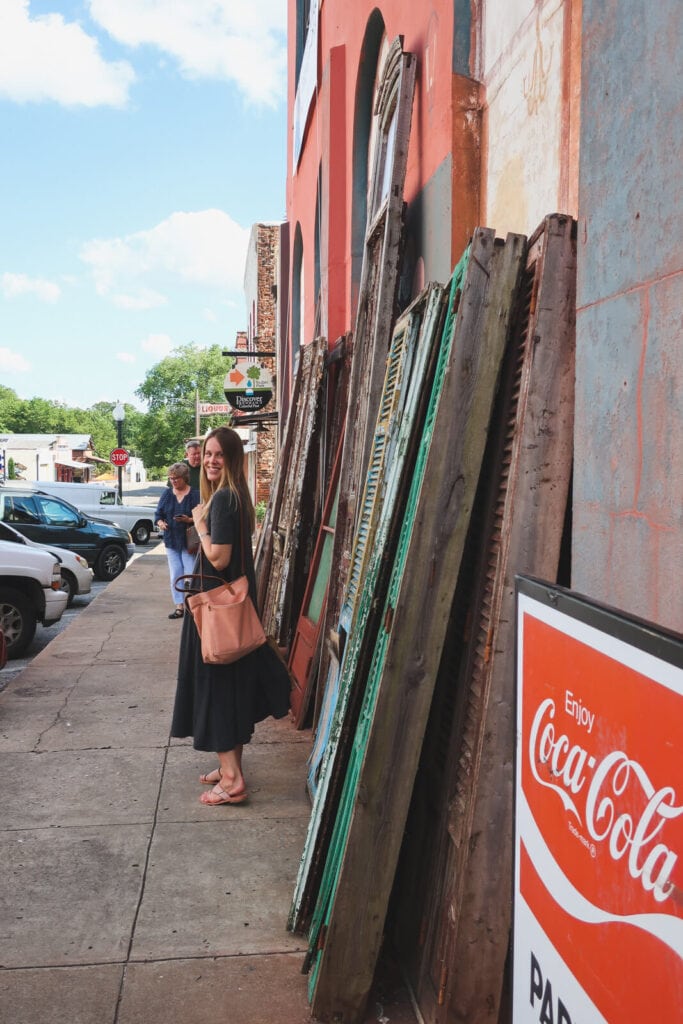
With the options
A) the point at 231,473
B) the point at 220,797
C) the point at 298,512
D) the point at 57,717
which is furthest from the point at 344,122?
the point at 220,797

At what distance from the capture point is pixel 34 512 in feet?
53.6

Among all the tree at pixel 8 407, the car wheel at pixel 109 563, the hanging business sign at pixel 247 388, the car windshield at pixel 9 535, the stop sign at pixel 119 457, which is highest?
the tree at pixel 8 407

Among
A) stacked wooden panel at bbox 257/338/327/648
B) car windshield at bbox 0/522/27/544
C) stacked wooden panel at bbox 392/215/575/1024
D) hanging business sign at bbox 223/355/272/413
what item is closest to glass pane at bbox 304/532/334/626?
stacked wooden panel at bbox 257/338/327/648

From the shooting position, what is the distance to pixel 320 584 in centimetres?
632

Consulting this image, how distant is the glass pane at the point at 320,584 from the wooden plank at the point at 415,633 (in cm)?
323

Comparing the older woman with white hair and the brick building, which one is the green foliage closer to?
the brick building

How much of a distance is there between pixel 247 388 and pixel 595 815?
1793cm

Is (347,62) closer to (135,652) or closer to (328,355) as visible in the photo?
(328,355)

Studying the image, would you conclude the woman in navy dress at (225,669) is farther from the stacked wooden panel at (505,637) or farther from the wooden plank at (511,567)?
the wooden plank at (511,567)

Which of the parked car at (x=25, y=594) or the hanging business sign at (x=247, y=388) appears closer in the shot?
the parked car at (x=25, y=594)

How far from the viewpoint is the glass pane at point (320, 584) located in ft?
20.2

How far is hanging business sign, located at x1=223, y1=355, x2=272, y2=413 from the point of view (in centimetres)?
1861

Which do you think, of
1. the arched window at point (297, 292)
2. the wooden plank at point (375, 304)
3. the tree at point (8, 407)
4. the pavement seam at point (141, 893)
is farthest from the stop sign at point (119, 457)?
the tree at point (8, 407)

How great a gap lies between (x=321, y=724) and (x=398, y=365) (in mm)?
2016
